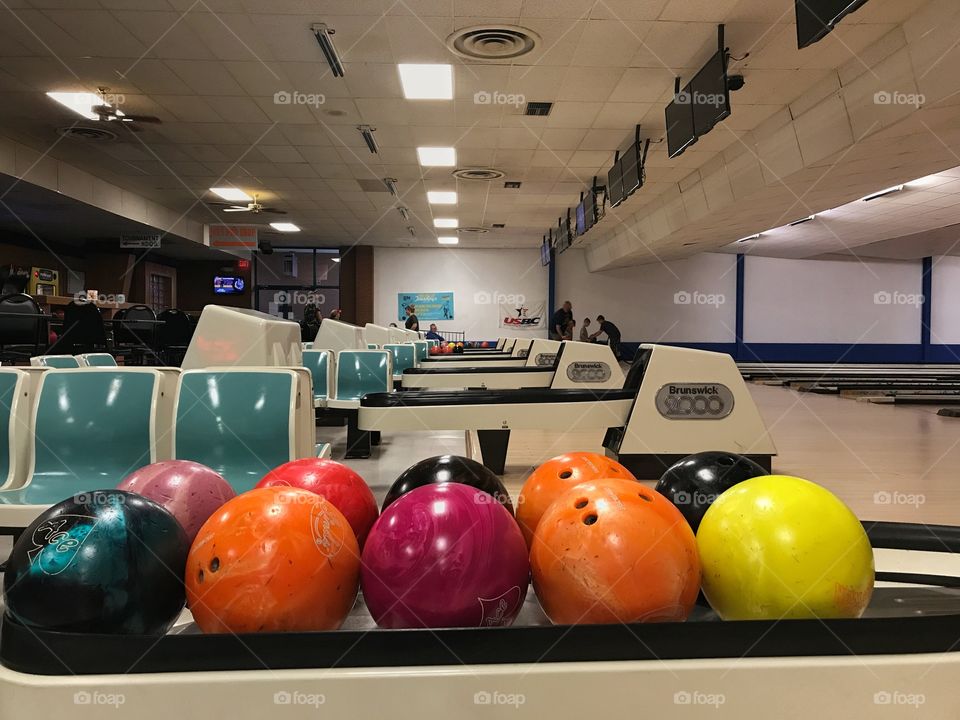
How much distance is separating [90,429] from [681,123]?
16.8ft

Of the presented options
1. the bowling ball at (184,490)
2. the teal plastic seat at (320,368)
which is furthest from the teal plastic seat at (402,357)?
the bowling ball at (184,490)

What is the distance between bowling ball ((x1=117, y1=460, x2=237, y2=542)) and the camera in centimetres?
148

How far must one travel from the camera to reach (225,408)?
8.61 ft

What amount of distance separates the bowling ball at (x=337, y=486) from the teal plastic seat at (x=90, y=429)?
1.31 meters

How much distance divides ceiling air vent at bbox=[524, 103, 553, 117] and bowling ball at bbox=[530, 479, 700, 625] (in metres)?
6.24

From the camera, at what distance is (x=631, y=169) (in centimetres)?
757

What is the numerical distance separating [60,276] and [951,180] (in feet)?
52.6

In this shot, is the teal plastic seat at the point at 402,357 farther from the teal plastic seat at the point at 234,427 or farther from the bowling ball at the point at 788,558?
the bowling ball at the point at 788,558

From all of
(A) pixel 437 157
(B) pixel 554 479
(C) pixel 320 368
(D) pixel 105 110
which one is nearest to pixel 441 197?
(A) pixel 437 157

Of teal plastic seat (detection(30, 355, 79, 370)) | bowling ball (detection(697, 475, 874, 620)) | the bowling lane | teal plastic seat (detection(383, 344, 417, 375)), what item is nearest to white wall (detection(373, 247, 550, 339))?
teal plastic seat (detection(383, 344, 417, 375))

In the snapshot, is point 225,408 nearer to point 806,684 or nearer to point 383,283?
point 806,684

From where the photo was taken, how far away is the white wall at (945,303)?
16547 mm

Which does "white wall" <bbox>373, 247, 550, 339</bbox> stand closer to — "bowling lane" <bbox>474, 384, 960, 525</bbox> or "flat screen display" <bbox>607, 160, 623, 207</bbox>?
"flat screen display" <bbox>607, 160, 623, 207</bbox>

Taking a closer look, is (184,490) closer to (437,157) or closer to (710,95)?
(710,95)
